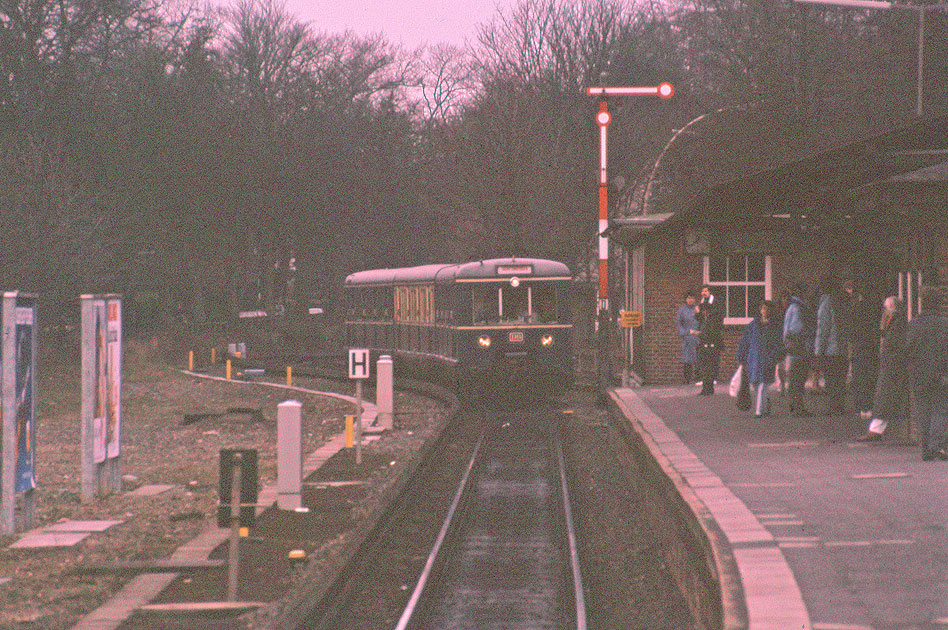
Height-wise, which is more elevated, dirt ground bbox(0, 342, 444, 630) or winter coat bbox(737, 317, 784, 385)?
winter coat bbox(737, 317, 784, 385)

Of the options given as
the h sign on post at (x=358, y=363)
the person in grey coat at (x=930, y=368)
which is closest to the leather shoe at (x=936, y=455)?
the person in grey coat at (x=930, y=368)

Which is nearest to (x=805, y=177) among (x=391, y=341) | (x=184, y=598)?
(x=184, y=598)

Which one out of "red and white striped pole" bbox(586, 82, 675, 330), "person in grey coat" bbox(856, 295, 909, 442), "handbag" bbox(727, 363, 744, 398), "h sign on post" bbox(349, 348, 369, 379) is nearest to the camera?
"person in grey coat" bbox(856, 295, 909, 442)

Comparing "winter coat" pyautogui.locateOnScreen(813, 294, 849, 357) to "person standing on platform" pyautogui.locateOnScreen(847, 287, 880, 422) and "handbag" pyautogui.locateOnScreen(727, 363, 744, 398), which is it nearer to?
"person standing on platform" pyautogui.locateOnScreen(847, 287, 880, 422)

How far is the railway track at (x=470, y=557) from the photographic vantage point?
877 cm

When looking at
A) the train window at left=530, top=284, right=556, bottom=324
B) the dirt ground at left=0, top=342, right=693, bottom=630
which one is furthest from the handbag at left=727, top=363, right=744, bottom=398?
the train window at left=530, top=284, right=556, bottom=324

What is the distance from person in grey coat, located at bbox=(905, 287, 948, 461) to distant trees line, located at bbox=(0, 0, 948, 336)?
24.6 metres

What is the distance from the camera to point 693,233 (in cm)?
1745

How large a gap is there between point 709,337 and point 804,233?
386 centimetres

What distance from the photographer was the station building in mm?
11438

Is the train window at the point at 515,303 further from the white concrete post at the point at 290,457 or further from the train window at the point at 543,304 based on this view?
the white concrete post at the point at 290,457

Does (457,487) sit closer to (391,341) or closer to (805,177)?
(805,177)

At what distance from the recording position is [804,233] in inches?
610

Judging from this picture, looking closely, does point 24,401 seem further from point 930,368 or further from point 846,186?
point 846,186
